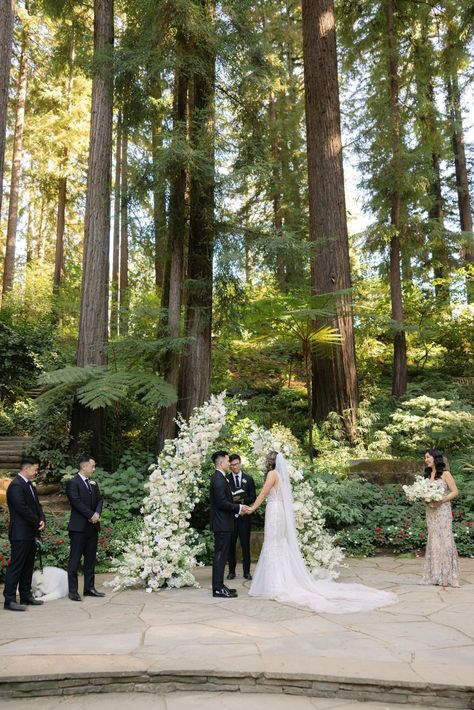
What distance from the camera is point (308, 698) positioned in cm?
428

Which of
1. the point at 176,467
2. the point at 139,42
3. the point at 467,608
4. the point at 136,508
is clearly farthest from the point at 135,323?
the point at 467,608

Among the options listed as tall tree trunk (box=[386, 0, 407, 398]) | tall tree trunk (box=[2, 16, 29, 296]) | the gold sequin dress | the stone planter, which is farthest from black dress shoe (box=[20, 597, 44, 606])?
tall tree trunk (box=[2, 16, 29, 296])

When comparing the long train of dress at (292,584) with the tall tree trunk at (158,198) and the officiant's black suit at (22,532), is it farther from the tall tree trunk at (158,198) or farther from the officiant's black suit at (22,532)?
the tall tree trunk at (158,198)

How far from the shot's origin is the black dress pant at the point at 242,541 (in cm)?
835

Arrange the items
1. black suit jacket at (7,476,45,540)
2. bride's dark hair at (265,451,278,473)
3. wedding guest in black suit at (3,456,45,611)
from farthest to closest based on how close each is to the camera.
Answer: bride's dark hair at (265,451,278,473), black suit jacket at (7,476,45,540), wedding guest in black suit at (3,456,45,611)

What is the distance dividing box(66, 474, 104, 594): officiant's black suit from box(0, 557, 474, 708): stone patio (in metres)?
0.32

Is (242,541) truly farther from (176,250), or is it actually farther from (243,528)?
(176,250)

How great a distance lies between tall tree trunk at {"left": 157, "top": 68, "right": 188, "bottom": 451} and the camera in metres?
11.0

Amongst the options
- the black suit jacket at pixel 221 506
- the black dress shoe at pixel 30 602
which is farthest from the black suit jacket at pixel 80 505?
the black suit jacket at pixel 221 506

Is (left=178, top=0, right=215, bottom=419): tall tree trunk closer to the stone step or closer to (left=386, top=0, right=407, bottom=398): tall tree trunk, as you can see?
(left=386, top=0, right=407, bottom=398): tall tree trunk

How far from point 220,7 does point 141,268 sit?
733 inches

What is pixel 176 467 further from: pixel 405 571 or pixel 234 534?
pixel 405 571

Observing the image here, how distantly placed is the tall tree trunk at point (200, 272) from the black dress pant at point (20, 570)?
4877mm

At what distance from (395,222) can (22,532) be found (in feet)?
40.1
